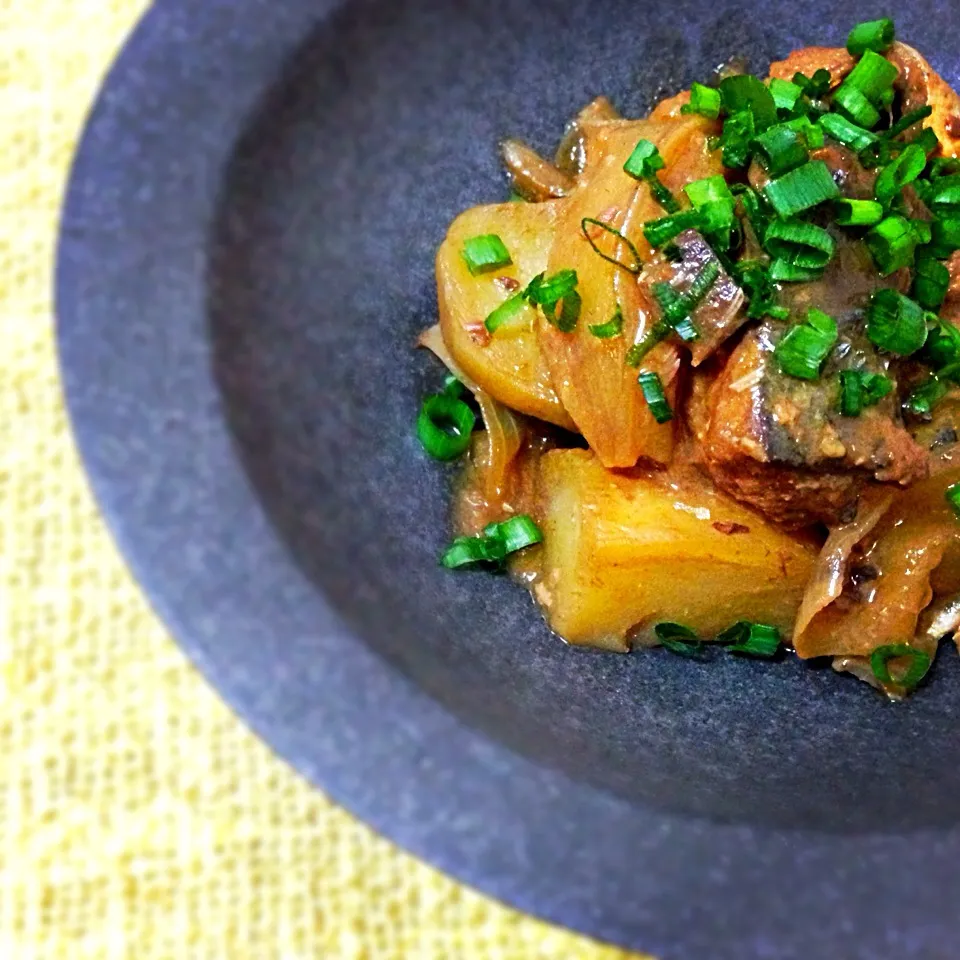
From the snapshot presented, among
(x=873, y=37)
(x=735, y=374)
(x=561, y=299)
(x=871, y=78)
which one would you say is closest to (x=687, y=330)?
(x=735, y=374)

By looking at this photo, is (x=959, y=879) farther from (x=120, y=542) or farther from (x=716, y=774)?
(x=120, y=542)

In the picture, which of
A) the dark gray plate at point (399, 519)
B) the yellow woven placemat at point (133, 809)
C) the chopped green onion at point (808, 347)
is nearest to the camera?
the dark gray plate at point (399, 519)

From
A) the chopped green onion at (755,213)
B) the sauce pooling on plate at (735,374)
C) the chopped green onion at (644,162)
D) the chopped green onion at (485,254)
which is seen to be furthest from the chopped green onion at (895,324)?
the chopped green onion at (485,254)

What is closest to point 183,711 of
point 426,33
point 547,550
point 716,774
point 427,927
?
point 427,927

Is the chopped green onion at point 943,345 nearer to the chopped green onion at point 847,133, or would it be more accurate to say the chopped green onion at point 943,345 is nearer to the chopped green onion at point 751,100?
the chopped green onion at point 847,133

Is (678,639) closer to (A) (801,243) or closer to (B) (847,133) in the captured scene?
(A) (801,243)

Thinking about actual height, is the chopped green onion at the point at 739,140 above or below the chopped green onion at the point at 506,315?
above
